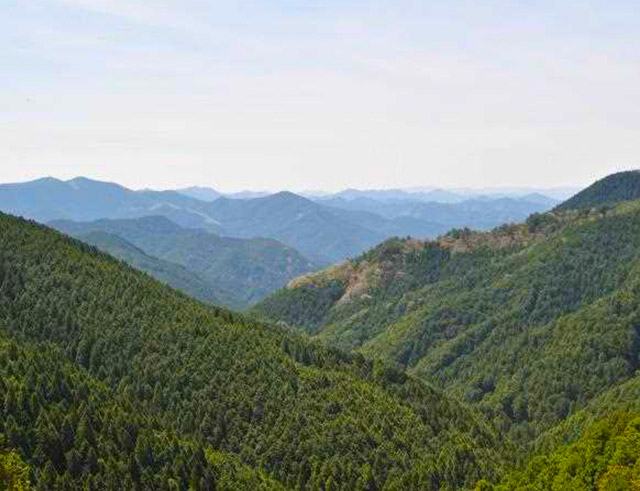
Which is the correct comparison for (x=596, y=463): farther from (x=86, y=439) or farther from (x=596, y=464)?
(x=86, y=439)

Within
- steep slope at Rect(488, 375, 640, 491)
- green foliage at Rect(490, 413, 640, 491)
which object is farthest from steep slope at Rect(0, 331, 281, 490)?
steep slope at Rect(488, 375, 640, 491)

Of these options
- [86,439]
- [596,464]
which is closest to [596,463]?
[596,464]

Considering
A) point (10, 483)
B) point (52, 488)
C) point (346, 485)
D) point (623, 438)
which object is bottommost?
point (346, 485)

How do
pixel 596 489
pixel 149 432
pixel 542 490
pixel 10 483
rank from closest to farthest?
1. pixel 10 483
2. pixel 596 489
3. pixel 542 490
4. pixel 149 432

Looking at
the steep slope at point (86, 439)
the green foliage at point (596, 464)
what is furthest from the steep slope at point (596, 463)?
the steep slope at point (86, 439)

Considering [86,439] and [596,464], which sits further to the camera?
[86,439]

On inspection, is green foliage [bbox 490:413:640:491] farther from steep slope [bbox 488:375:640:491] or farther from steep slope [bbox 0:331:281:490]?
steep slope [bbox 0:331:281:490]

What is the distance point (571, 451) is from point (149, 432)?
85.7 m

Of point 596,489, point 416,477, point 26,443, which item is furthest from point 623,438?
point 26,443

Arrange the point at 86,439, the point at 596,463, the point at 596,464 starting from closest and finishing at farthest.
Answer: the point at 596,464, the point at 596,463, the point at 86,439

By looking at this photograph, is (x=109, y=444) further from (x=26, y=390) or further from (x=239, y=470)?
(x=239, y=470)

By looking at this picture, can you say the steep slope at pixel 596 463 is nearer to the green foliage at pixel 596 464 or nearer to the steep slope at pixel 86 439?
the green foliage at pixel 596 464

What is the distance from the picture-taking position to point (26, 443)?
15238cm

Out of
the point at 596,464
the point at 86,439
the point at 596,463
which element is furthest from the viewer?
the point at 86,439
